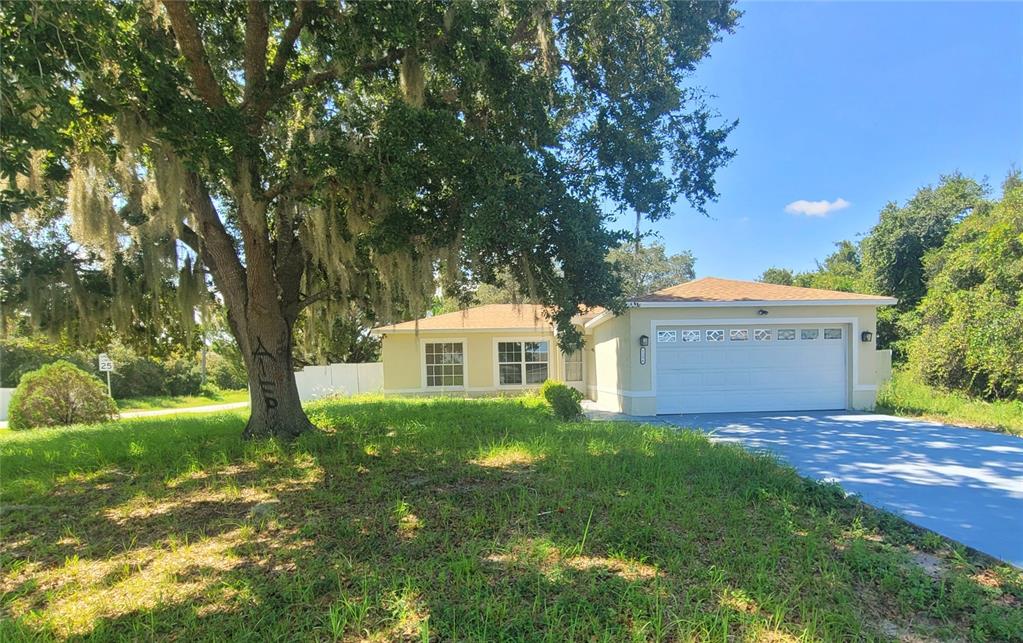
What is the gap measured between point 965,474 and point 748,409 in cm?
515

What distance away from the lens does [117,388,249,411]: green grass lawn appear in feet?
68.6

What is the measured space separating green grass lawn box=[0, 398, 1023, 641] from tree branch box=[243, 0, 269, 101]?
4.25 metres

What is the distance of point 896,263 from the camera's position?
17641mm

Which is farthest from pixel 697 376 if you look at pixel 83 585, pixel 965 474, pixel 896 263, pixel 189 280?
pixel 896 263

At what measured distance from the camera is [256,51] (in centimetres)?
570

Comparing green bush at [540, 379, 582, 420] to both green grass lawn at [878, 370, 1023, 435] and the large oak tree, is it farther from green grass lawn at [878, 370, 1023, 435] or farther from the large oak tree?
green grass lawn at [878, 370, 1023, 435]

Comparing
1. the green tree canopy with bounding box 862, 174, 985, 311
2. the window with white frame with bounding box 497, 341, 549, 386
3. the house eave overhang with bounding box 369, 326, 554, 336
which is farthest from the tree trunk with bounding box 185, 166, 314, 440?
the green tree canopy with bounding box 862, 174, 985, 311

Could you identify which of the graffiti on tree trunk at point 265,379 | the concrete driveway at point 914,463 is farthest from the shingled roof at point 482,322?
the graffiti on tree trunk at point 265,379

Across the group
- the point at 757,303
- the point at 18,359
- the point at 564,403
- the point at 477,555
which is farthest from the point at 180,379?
the point at 477,555

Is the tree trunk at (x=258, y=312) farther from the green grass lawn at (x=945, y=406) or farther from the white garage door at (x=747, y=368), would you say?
the green grass lawn at (x=945, y=406)

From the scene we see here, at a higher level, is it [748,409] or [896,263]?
[896,263]

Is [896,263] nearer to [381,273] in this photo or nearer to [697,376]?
[697,376]

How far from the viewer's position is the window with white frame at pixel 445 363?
1564 cm

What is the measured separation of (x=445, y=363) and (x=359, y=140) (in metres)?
10.6
